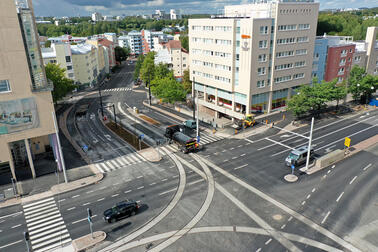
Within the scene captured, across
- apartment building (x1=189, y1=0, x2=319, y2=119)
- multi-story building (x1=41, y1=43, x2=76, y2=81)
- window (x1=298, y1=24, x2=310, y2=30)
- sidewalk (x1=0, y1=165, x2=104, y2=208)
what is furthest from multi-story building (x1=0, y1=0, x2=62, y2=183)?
multi-story building (x1=41, y1=43, x2=76, y2=81)

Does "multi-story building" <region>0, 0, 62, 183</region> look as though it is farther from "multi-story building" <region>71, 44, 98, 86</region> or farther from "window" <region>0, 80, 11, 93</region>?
"multi-story building" <region>71, 44, 98, 86</region>

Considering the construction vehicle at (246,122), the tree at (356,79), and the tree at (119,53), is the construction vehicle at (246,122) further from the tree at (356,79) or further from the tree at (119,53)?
the tree at (119,53)

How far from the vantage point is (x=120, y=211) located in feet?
104

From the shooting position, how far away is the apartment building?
62.2m

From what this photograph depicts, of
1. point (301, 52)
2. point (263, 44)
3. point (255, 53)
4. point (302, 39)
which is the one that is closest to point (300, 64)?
point (301, 52)

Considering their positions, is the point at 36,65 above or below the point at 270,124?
above

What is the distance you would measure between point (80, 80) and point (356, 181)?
101726 mm

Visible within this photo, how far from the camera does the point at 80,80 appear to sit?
364ft

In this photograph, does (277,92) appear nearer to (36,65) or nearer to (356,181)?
(356,181)

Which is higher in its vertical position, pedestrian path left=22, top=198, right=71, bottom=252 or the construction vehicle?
the construction vehicle

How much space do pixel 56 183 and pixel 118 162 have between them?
10224 mm

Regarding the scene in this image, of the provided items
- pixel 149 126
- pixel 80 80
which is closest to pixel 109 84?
pixel 80 80

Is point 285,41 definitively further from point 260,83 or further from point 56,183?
point 56,183

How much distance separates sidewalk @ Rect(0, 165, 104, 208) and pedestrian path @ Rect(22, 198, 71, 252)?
1.70 m
